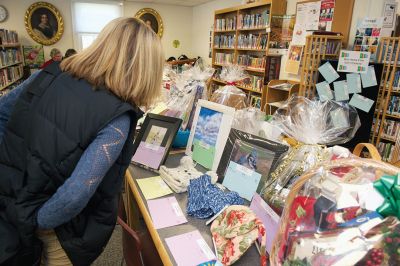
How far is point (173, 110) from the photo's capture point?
1999mm

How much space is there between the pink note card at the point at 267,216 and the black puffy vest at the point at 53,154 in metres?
0.51

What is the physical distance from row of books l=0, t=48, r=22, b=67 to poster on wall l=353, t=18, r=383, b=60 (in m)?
5.59

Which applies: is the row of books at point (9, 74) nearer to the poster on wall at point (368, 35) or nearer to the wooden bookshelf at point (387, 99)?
the poster on wall at point (368, 35)

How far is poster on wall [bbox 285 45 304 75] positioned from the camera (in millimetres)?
3914

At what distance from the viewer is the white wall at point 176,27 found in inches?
295

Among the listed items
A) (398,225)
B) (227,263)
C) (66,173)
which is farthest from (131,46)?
(398,225)

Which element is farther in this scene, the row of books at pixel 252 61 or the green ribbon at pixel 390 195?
the row of books at pixel 252 61

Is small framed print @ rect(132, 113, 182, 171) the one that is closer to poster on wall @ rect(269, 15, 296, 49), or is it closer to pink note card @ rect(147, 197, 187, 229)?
pink note card @ rect(147, 197, 187, 229)

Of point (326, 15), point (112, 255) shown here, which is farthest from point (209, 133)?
point (326, 15)

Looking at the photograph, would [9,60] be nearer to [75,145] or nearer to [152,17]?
[152,17]

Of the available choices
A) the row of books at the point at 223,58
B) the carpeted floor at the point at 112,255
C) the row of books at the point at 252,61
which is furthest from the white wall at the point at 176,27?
the carpeted floor at the point at 112,255

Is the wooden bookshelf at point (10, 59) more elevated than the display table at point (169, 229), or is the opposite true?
the wooden bookshelf at point (10, 59)

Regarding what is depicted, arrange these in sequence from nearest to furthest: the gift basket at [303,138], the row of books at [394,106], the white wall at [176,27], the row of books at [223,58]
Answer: the gift basket at [303,138], the row of books at [394,106], the row of books at [223,58], the white wall at [176,27]

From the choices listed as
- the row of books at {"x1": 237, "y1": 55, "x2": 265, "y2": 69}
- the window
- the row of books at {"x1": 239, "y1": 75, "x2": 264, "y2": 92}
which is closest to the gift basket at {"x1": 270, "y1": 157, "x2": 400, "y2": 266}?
the row of books at {"x1": 239, "y1": 75, "x2": 264, "y2": 92}
